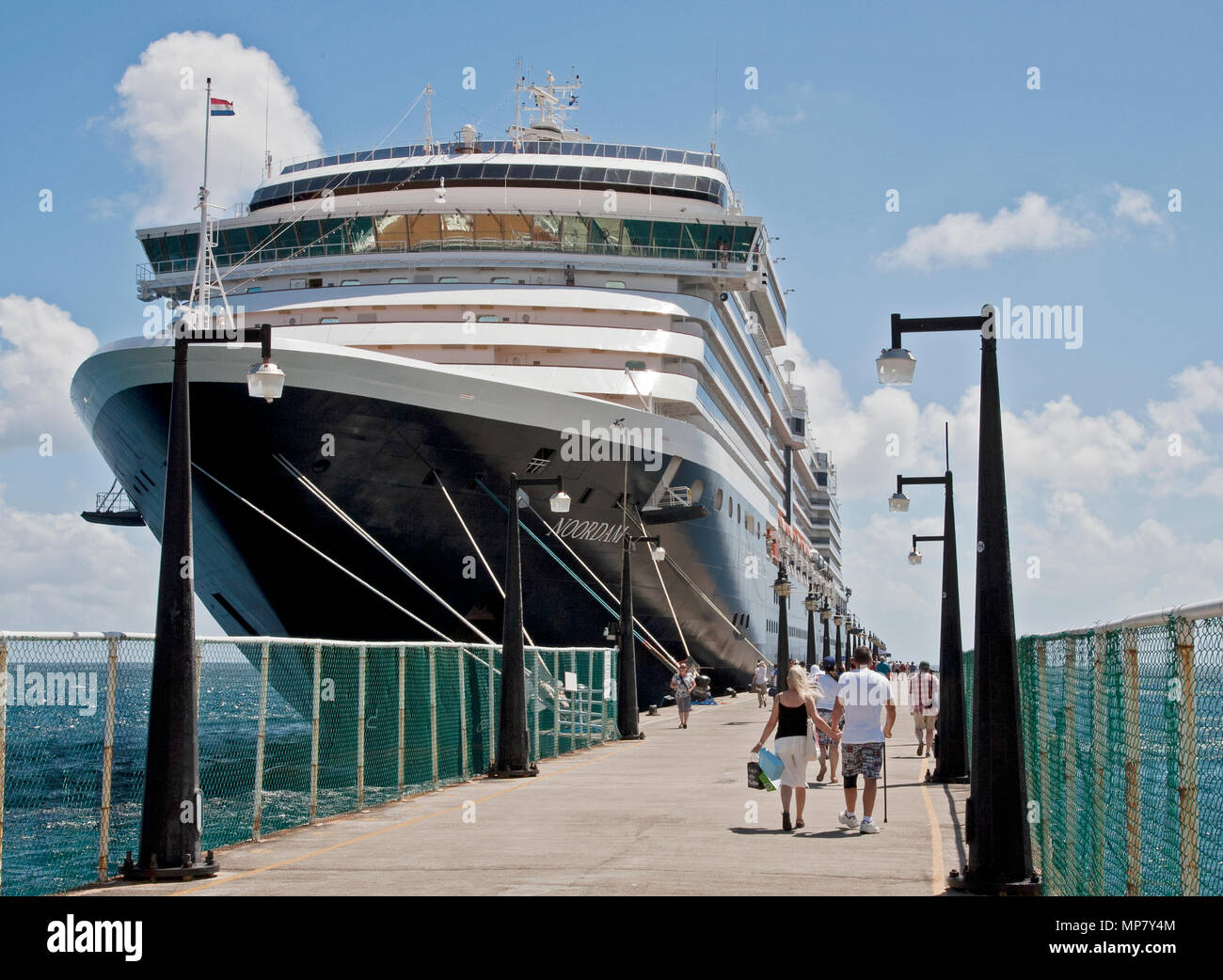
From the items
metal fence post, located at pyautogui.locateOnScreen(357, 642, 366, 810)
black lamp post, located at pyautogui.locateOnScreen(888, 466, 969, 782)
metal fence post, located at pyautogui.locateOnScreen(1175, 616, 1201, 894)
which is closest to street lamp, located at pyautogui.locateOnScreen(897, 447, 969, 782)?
black lamp post, located at pyautogui.locateOnScreen(888, 466, 969, 782)

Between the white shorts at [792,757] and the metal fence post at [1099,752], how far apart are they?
Answer: 13.7 ft

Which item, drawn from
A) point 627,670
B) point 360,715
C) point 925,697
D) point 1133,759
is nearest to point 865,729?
point 360,715

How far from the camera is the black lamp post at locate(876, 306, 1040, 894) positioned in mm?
7875

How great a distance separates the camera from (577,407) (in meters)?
23.3

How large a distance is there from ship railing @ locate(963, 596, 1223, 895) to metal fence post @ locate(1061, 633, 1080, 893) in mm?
11

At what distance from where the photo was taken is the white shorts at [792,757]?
36.6 ft

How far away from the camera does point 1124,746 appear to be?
5969 millimetres

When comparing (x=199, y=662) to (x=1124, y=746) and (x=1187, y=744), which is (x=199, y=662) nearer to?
(x=1124, y=746)

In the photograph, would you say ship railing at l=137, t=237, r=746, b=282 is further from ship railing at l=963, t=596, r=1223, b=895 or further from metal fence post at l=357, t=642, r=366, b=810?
ship railing at l=963, t=596, r=1223, b=895

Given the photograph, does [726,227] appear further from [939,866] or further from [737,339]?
[939,866]

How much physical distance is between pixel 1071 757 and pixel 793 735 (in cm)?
350
